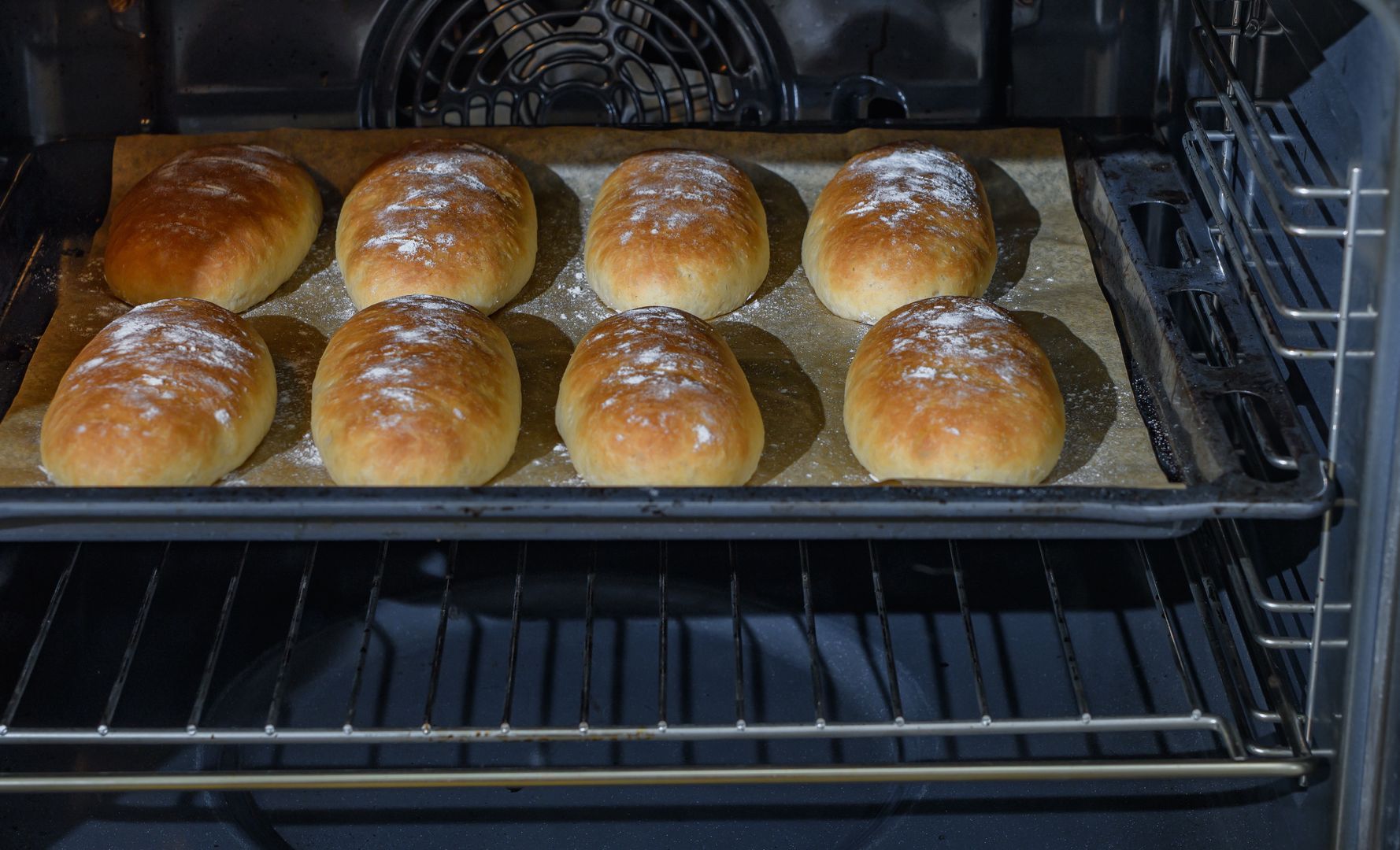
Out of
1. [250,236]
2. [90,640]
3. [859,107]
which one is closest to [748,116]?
[859,107]

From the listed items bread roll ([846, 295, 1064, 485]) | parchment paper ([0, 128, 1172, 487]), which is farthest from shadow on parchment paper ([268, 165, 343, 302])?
bread roll ([846, 295, 1064, 485])

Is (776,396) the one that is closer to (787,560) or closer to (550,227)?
(787,560)

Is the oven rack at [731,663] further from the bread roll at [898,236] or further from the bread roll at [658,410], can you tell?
the bread roll at [898,236]

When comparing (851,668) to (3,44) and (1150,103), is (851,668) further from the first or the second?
Answer: (3,44)

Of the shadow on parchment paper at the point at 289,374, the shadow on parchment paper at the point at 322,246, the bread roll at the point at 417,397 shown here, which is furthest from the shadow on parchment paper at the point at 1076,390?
the shadow on parchment paper at the point at 322,246

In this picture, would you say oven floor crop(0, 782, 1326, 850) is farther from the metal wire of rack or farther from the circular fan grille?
the circular fan grille
